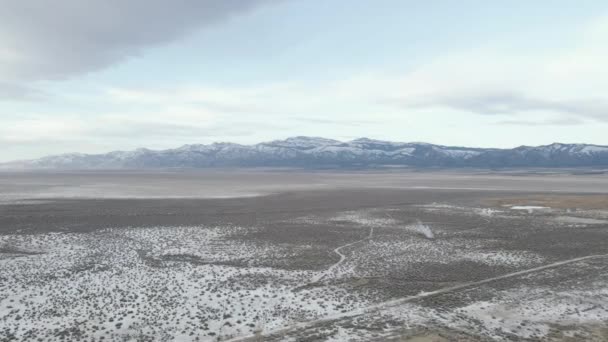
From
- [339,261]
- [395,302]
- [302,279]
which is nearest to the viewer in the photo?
[395,302]

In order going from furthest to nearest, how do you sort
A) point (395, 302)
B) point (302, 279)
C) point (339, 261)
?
point (339, 261), point (302, 279), point (395, 302)

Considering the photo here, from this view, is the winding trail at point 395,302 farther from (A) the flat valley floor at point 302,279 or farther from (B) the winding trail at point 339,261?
(B) the winding trail at point 339,261

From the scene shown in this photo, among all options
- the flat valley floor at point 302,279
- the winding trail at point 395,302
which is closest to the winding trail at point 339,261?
the flat valley floor at point 302,279

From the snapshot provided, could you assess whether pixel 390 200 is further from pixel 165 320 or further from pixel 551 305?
pixel 165 320

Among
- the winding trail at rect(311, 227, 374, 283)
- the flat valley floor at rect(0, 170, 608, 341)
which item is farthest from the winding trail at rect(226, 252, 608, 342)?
the winding trail at rect(311, 227, 374, 283)

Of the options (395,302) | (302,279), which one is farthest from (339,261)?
(395,302)

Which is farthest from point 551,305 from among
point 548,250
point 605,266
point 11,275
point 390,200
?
point 390,200

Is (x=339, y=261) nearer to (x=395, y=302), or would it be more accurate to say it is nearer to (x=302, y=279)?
(x=302, y=279)

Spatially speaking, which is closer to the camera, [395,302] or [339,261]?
[395,302]
